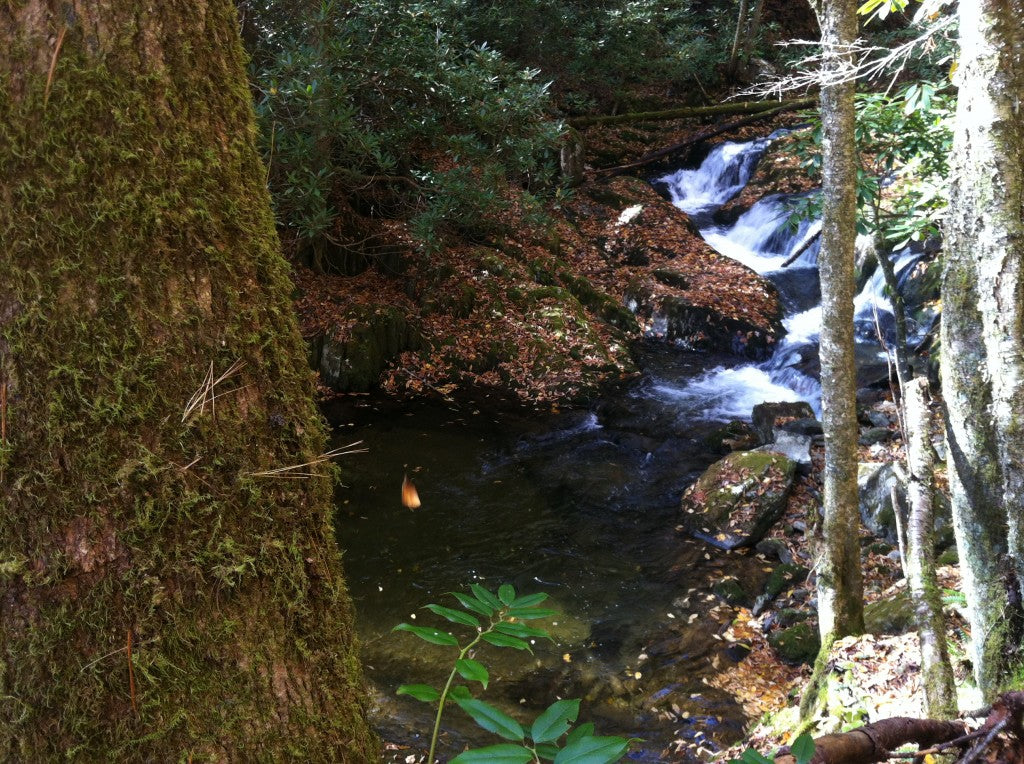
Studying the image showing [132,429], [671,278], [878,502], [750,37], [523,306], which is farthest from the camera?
[750,37]

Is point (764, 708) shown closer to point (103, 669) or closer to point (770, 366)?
point (103, 669)

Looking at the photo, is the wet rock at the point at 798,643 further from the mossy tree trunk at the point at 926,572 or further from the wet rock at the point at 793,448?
the mossy tree trunk at the point at 926,572

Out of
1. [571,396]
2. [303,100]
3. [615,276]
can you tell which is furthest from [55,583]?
[615,276]

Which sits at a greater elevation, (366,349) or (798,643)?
(366,349)

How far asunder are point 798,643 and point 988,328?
3.82 meters

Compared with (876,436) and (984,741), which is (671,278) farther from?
(984,741)

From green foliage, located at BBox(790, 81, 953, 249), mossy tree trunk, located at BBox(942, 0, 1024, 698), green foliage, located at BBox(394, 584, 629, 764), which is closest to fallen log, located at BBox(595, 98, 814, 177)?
green foliage, located at BBox(790, 81, 953, 249)

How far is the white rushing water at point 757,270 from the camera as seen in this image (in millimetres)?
10430

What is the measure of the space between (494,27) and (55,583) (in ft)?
49.4

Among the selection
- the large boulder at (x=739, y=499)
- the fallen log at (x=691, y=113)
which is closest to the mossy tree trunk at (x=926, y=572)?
the large boulder at (x=739, y=499)

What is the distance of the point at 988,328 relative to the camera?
9.02 ft

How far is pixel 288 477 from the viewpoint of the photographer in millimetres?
1312

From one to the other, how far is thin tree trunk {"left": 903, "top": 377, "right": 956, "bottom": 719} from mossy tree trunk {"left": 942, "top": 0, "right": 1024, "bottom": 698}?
19 centimetres

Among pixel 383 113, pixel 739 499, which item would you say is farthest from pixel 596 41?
pixel 739 499
